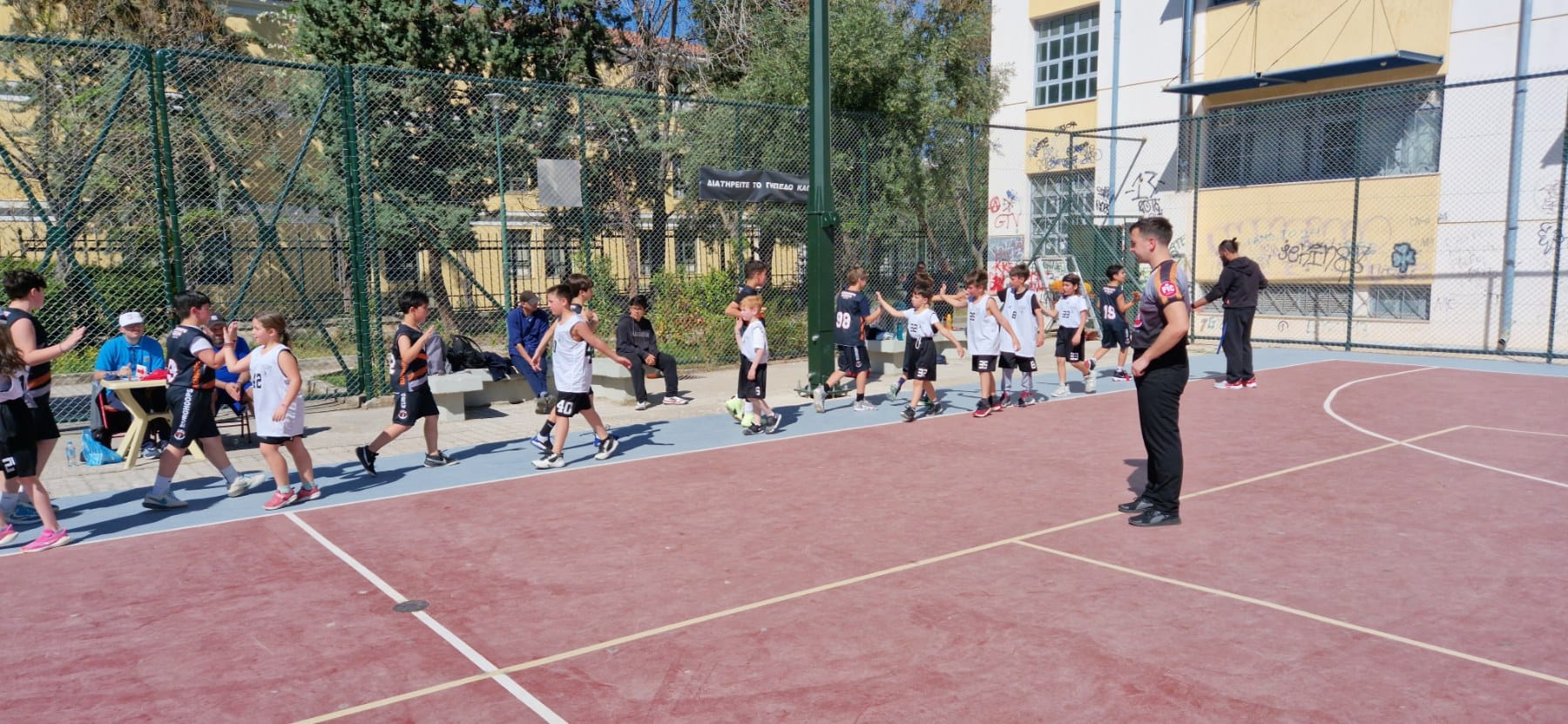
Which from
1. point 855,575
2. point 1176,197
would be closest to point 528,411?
point 855,575

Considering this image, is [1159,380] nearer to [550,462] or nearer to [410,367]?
[550,462]

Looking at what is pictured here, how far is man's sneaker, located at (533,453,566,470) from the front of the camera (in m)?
8.88

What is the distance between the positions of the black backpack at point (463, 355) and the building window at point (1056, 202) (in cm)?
1424

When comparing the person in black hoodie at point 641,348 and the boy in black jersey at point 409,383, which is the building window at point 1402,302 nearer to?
the person in black hoodie at point 641,348

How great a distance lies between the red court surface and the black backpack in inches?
162

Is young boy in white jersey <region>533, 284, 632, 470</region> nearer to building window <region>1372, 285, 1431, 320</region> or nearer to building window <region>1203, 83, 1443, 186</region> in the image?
building window <region>1203, 83, 1443, 186</region>

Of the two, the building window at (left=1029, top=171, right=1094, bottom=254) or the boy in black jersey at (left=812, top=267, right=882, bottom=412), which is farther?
the building window at (left=1029, top=171, right=1094, bottom=254)

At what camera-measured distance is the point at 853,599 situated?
5355 mm

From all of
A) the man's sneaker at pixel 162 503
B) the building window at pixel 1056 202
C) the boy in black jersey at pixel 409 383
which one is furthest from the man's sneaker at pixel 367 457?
the building window at pixel 1056 202

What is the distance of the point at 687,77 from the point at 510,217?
745cm

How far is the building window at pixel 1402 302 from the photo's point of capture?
18297 mm

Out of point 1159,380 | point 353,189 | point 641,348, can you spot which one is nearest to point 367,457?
point 641,348

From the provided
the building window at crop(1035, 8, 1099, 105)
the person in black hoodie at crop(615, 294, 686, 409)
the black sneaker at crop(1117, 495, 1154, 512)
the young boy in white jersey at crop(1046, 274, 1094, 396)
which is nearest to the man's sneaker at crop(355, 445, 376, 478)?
the person in black hoodie at crop(615, 294, 686, 409)

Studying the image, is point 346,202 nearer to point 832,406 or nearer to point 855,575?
point 832,406
